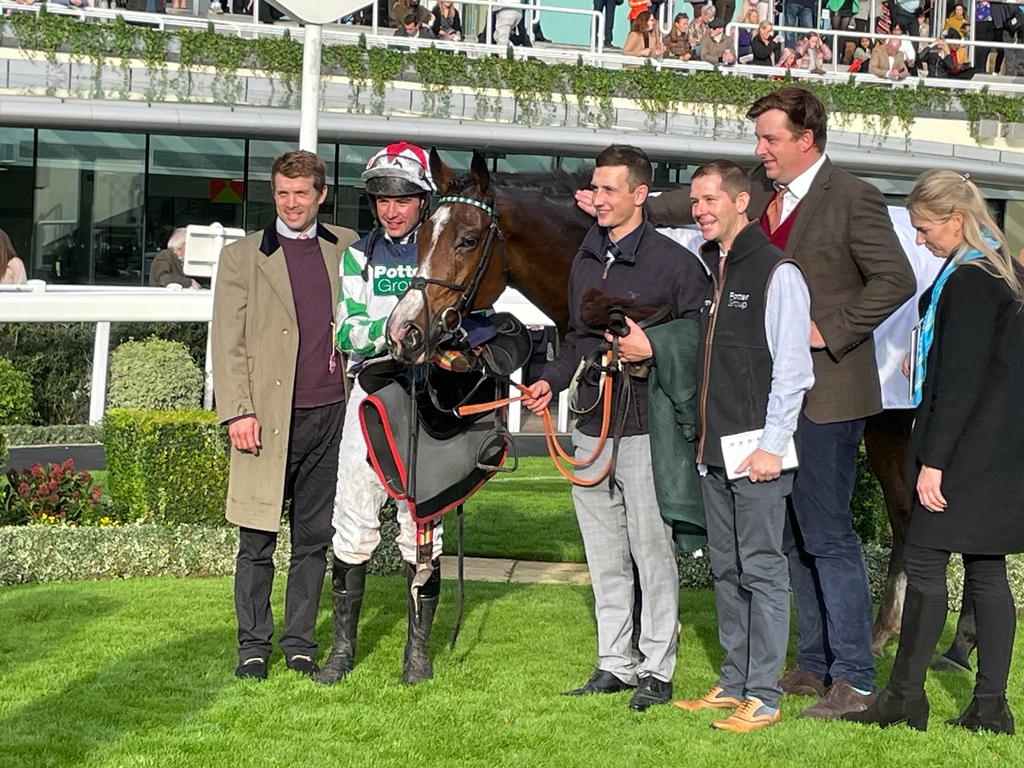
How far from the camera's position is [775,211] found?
Answer: 201 inches

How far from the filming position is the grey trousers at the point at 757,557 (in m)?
4.58

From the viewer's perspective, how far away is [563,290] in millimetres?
5473

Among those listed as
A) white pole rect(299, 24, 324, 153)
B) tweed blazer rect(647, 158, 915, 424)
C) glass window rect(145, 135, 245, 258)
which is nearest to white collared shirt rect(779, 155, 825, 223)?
tweed blazer rect(647, 158, 915, 424)

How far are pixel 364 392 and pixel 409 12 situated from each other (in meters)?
17.2

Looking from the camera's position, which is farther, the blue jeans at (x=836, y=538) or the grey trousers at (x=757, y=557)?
the blue jeans at (x=836, y=538)

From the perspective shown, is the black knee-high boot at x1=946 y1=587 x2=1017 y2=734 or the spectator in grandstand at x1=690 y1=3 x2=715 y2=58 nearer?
the black knee-high boot at x1=946 y1=587 x2=1017 y2=734

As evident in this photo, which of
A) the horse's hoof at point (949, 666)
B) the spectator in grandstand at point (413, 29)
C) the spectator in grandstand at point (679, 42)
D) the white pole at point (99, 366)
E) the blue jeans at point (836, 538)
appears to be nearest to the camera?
the blue jeans at point (836, 538)

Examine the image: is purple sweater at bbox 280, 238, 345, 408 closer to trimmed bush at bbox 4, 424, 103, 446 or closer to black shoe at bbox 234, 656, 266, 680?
black shoe at bbox 234, 656, 266, 680

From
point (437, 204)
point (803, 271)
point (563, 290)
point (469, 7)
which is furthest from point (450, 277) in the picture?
point (469, 7)

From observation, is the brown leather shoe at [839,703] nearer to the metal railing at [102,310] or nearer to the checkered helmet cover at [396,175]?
the checkered helmet cover at [396,175]

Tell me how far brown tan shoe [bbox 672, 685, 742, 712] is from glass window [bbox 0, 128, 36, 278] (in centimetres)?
1742

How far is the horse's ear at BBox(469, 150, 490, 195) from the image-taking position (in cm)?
507

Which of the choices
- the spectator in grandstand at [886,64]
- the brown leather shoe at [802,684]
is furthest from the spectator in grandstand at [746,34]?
the brown leather shoe at [802,684]

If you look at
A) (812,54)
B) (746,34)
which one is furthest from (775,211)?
(746,34)
